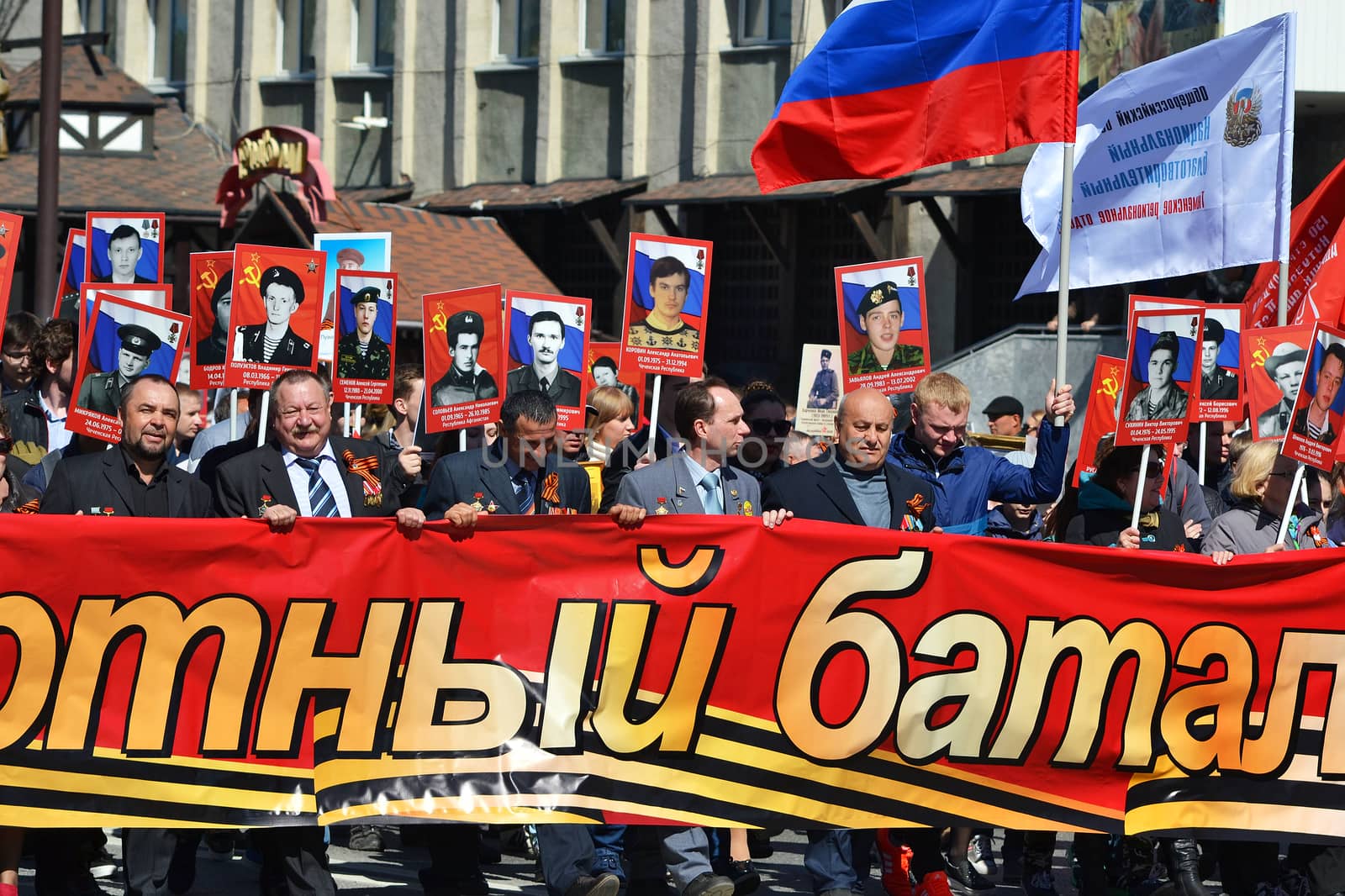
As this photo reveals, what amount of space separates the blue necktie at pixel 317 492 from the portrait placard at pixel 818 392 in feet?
21.8

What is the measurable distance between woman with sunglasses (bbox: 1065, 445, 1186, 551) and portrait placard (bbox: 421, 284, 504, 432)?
287 centimetres

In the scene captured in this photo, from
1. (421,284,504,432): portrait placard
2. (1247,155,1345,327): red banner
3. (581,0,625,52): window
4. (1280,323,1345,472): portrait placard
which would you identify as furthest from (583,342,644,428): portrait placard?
(581,0,625,52): window

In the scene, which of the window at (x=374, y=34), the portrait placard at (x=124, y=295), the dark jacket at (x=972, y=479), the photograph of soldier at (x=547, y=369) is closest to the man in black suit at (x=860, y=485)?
the dark jacket at (x=972, y=479)

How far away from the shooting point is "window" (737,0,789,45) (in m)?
25.8

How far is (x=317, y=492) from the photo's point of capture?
7.98m

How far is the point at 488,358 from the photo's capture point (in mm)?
9789

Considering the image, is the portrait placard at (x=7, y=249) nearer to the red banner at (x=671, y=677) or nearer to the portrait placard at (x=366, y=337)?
the portrait placard at (x=366, y=337)

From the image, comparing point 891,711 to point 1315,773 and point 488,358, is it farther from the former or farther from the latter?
point 488,358

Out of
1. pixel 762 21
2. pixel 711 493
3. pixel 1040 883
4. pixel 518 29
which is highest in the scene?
pixel 518 29

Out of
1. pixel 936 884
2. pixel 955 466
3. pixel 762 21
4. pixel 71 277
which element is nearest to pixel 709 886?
pixel 936 884

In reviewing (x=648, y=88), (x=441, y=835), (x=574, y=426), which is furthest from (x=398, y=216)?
(x=441, y=835)

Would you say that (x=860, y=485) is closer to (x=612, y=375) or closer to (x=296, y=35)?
(x=612, y=375)

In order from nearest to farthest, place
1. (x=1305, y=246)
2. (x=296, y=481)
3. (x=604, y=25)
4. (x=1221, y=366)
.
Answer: (x=296, y=481) → (x=1221, y=366) → (x=1305, y=246) → (x=604, y=25)

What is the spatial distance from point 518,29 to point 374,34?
302 centimetres
